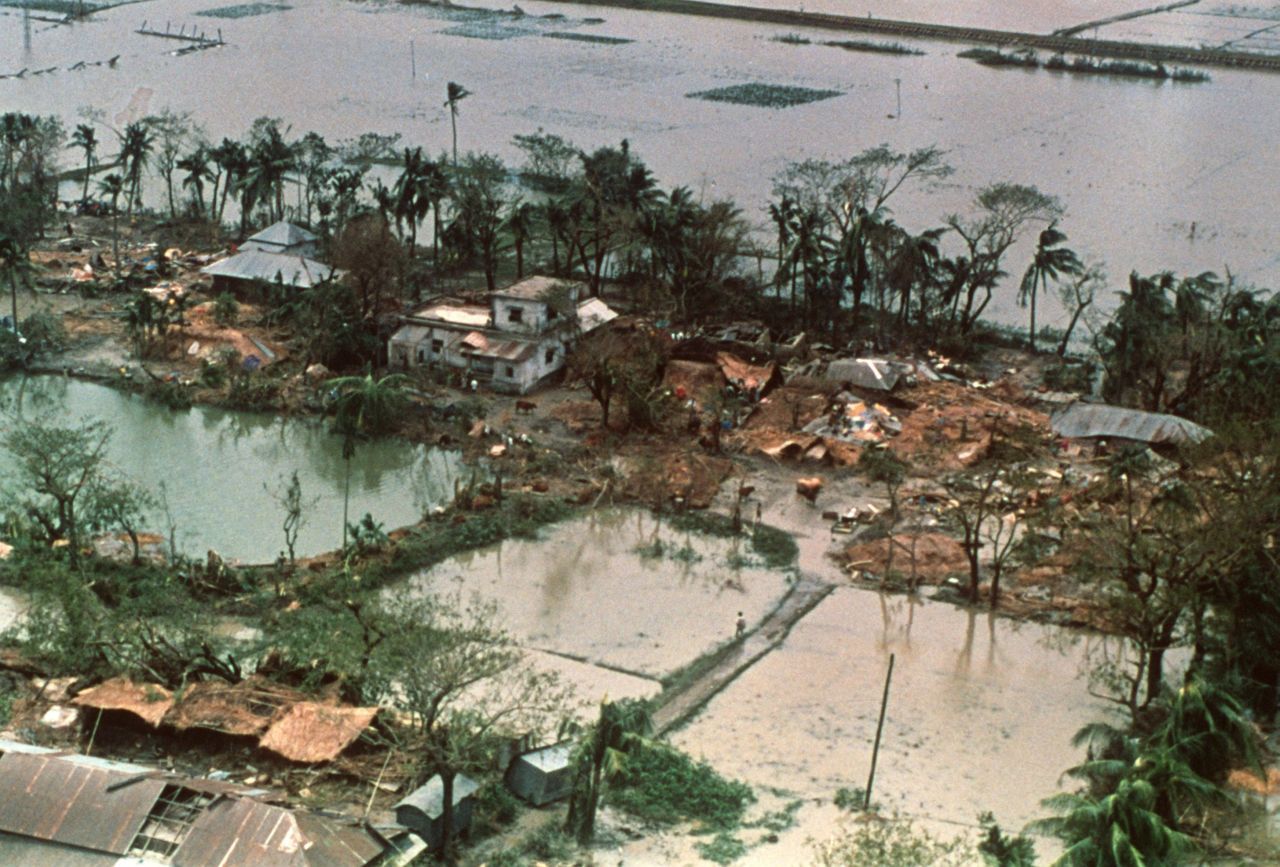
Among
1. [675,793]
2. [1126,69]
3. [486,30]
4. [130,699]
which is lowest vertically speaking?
[675,793]

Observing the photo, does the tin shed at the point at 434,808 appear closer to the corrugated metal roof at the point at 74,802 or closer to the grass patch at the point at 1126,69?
the corrugated metal roof at the point at 74,802

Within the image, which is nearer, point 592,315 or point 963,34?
Result: point 592,315

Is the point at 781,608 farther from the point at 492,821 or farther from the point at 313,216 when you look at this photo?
the point at 313,216

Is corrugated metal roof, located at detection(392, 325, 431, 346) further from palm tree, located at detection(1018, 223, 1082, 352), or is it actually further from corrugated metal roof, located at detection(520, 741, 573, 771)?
corrugated metal roof, located at detection(520, 741, 573, 771)

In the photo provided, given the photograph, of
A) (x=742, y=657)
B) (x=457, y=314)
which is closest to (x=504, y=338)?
(x=457, y=314)

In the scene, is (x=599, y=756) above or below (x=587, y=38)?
below

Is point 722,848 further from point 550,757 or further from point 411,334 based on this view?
point 411,334
